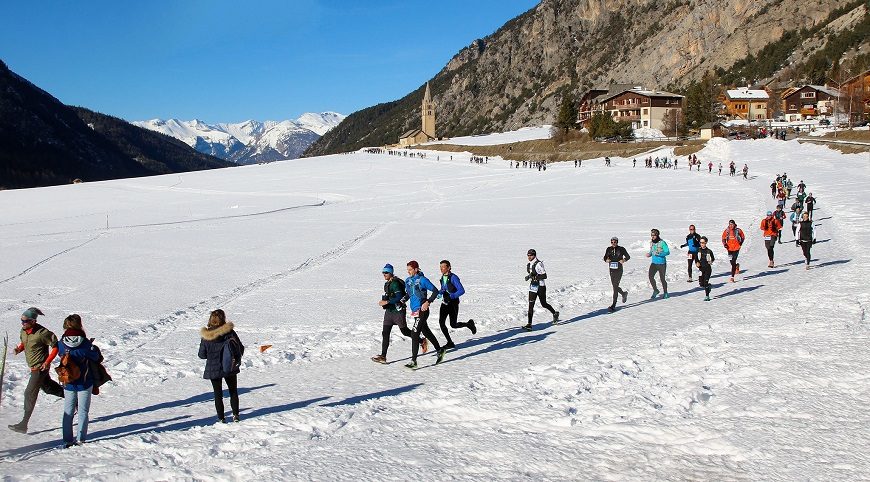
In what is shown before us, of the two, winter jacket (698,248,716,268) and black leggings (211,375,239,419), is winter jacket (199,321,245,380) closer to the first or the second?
black leggings (211,375,239,419)

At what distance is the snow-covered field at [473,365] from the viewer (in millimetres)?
6625

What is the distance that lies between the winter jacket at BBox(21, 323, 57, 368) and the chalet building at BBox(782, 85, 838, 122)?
11058 cm

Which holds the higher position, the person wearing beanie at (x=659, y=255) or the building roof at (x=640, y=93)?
the building roof at (x=640, y=93)

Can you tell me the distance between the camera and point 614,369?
9250mm

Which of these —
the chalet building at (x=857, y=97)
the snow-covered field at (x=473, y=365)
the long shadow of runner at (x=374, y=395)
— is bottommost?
the long shadow of runner at (x=374, y=395)

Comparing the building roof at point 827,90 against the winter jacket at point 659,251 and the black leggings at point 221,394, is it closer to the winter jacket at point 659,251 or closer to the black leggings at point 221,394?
the winter jacket at point 659,251

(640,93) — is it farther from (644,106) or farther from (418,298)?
(418,298)

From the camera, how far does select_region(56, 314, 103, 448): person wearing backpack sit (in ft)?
23.6

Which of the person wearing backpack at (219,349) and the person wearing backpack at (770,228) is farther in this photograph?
the person wearing backpack at (770,228)

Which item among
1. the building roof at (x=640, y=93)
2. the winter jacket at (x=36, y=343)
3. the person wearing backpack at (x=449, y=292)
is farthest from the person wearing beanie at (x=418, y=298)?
the building roof at (x=640, y=93)

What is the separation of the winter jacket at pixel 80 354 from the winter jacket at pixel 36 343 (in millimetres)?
768

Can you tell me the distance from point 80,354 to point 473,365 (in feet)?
18.3

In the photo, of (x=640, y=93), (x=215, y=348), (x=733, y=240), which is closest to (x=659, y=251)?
(x=733, y=240)

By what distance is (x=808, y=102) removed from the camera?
4016 inches
